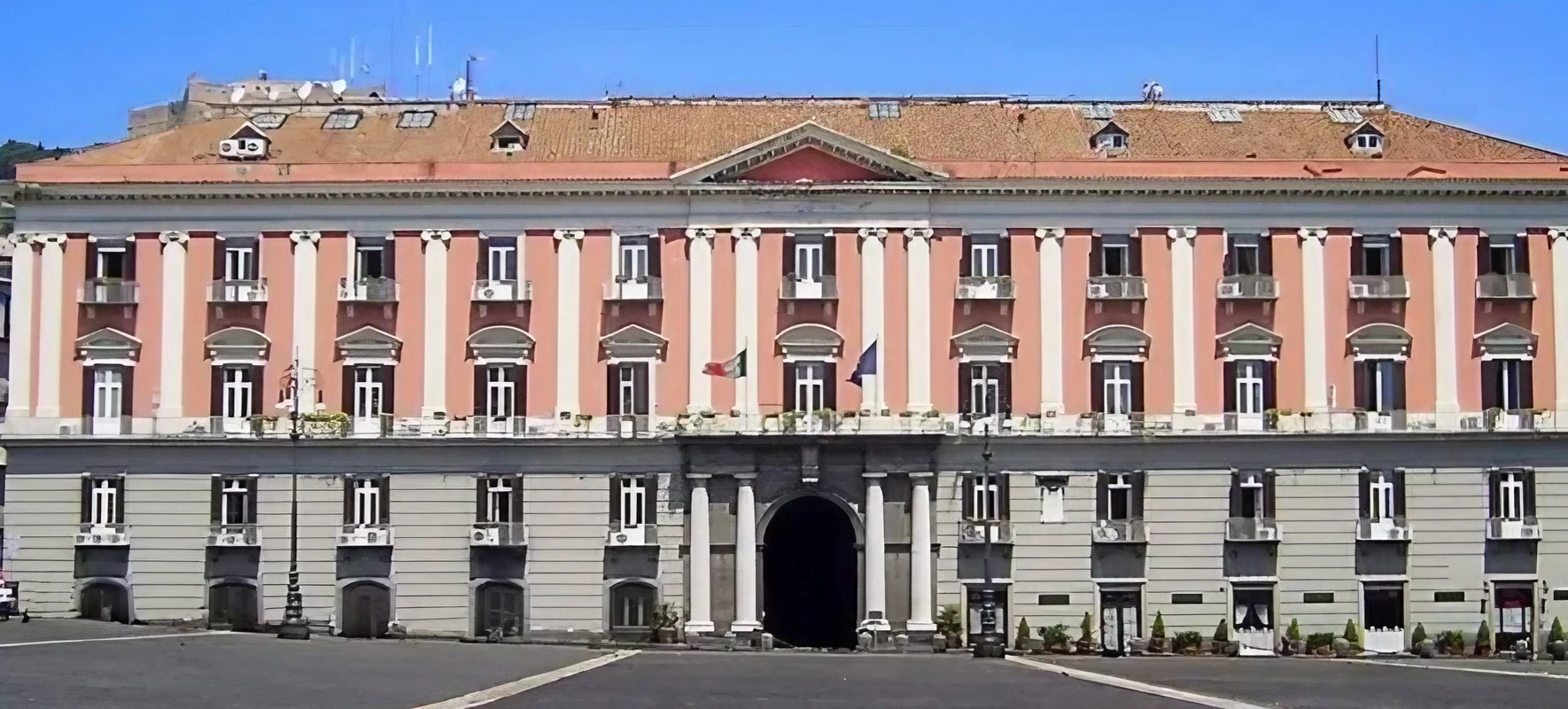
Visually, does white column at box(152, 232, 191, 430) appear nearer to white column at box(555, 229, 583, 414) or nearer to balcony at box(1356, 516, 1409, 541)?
white column at box(555, 229, 583, 414)

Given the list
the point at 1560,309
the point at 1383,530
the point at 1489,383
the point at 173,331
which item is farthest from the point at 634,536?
the point at 1560,309

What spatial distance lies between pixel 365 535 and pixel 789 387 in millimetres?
13784

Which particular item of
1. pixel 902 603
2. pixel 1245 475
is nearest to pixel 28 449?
pixel 902 603

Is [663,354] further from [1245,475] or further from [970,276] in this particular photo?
[1245,475]

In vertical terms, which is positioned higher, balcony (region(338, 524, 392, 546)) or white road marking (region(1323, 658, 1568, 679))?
balcony (region(338, 524, 392, 546))

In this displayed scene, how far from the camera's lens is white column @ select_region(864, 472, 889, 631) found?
65.1 metres

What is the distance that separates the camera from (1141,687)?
145 feet

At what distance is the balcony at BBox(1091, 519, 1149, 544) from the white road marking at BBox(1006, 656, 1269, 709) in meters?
10.2

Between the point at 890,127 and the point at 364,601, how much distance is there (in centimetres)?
2289

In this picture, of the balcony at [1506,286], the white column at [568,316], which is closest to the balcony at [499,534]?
the white column at [568,316]

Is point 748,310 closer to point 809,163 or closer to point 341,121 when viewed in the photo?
point 809,163

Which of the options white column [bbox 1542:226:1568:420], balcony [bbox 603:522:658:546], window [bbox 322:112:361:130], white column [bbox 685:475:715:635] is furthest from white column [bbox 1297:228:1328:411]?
window [bbox 322:112:361:130]

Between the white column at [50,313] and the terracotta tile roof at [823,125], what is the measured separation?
2.86 m

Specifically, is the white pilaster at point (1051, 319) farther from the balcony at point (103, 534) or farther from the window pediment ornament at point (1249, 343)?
the balcony at point (103, 534)
